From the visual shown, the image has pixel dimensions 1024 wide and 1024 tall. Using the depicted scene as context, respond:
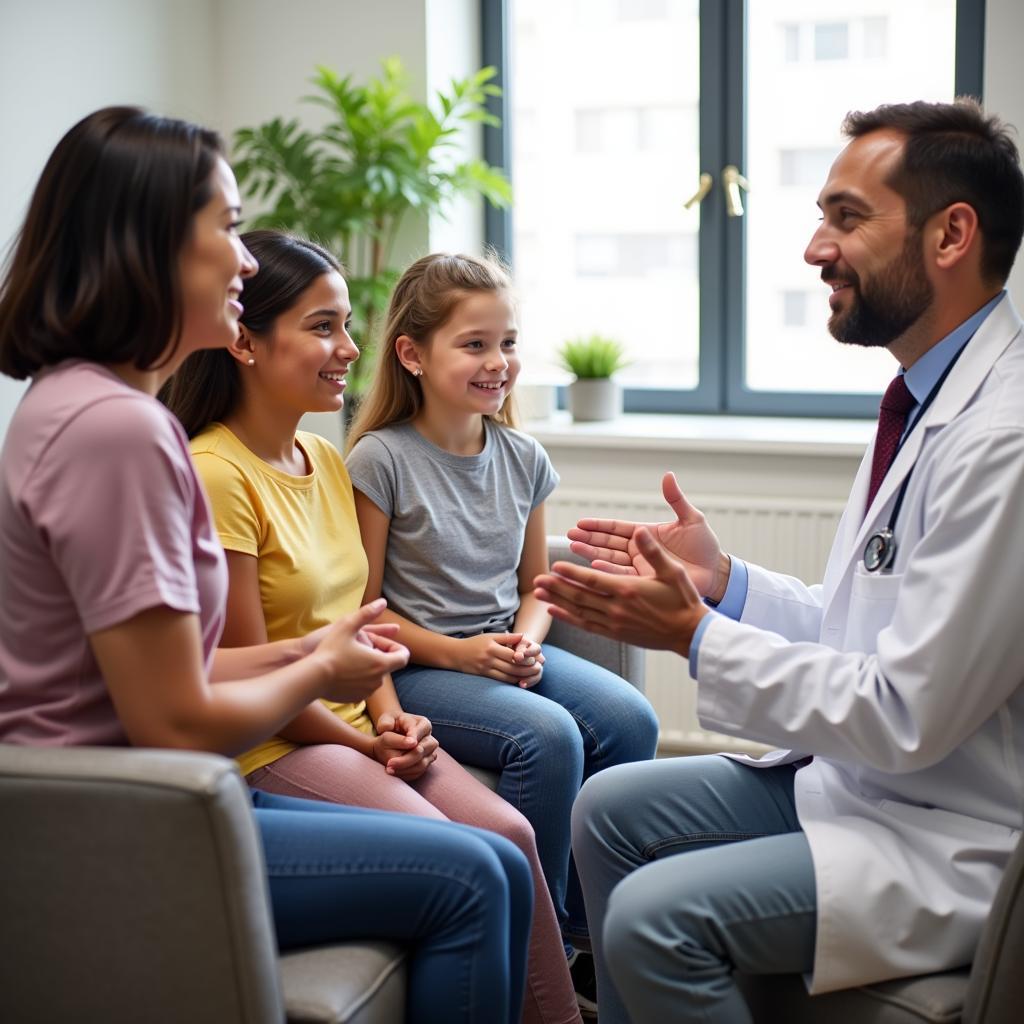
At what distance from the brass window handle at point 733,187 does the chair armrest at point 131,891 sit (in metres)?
2.57

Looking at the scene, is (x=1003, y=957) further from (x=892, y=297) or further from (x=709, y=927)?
(x=892, y=297)

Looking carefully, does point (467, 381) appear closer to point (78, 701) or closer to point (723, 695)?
point (723, 695)

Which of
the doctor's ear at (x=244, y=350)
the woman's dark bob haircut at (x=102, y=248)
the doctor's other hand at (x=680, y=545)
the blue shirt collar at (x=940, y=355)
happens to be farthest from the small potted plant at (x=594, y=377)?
the woman's dark bob haircut at (x=102, y=248)

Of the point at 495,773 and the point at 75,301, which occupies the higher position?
the point at 75,301

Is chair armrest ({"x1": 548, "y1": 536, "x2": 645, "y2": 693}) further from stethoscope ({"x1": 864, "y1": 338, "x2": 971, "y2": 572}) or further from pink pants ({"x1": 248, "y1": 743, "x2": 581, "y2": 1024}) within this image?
stethoscope ({"x1": 864, "y1": 338, "x2": 971, "y2": 572})

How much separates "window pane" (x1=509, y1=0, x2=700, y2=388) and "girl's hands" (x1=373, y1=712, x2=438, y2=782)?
5.96 feet

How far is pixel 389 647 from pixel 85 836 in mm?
482

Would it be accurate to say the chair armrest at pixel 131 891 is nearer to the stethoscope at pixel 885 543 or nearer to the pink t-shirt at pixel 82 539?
the pink t-shirt at pixel 82 539

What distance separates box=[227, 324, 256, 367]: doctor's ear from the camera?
1.88 meters

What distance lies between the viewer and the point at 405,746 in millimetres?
1848

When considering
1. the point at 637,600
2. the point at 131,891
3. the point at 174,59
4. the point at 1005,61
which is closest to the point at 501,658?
the point at 637,600

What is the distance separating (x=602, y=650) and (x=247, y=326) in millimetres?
891

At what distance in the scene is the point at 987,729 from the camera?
1.45 metres

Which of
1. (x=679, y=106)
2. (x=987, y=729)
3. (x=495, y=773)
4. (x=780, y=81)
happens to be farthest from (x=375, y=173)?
(x=987, y=729)
